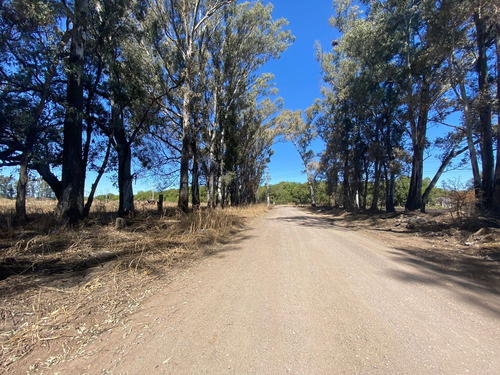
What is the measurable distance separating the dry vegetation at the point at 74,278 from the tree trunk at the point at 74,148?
76 cm

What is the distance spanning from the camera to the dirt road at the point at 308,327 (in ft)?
6.16

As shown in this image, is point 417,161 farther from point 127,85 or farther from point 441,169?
point 127,85

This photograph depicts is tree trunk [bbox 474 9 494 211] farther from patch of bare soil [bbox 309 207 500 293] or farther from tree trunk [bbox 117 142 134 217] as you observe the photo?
tree trunk [bbox 117 142 134 217]

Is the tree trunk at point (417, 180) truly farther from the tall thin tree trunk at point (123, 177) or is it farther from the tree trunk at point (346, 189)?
the tall thin tree trunk at point (123, 177)

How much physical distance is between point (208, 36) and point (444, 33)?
1144 centimetres

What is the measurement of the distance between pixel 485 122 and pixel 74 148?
14991mm

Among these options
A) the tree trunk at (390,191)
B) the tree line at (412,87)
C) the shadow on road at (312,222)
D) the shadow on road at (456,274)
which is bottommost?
the shadow on road at (456,274)

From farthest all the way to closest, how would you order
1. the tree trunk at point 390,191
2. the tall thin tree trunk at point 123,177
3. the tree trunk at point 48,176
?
the tree trunk at point 390,191 → the tall thin tree trunk at point 123,177 → the tree trunk at point 48,176

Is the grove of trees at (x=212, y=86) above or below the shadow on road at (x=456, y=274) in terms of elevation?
above

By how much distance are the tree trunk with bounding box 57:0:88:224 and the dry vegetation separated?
76cm

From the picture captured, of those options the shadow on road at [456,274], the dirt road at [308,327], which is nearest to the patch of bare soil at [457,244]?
the shadow on road at [456,274]

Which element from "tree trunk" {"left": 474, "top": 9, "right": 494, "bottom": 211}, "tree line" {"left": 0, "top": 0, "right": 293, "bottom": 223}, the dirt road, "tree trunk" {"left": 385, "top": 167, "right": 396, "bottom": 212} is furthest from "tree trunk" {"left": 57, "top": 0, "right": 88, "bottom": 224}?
"tree trunk" {"left": 385, "top": 167, "right": 396, "bottom": 212}

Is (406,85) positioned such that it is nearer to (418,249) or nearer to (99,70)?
(418,249)

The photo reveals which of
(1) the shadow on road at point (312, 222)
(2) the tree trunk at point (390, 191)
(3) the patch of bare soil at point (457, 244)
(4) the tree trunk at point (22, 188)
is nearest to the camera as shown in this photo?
(3) the patch of bare soil at point (457, 244)
